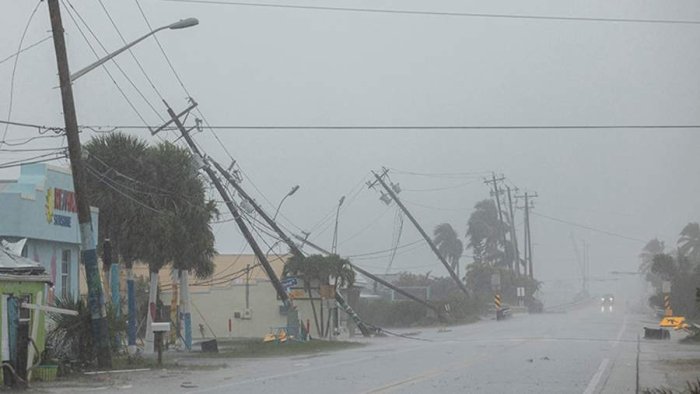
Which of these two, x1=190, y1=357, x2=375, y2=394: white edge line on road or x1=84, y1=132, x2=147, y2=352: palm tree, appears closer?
x1=190, y1=357, x2=375, y2=394: white edge line on road

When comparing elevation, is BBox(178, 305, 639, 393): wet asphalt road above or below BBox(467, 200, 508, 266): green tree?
below

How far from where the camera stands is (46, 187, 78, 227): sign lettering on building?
1159 inches

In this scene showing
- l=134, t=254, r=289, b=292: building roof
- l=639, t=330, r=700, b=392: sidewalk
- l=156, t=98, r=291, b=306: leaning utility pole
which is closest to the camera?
l=639, t=330, r=700, b=392: sidewalk

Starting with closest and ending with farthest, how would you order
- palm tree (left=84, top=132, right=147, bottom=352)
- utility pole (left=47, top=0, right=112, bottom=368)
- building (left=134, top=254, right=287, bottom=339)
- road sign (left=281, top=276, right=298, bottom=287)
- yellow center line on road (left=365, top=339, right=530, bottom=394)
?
yellow center line on road (left=365, top=339, right=530, bottom=394)
utility pole (left=47, top=0, right=112, bottom=368)
palm tree (left=84, top=132, right=147, bottom=352)
road sign (left=281, top=276, right=298, bottom=287)
building (left=134, top=254, right=287, bottom=339)

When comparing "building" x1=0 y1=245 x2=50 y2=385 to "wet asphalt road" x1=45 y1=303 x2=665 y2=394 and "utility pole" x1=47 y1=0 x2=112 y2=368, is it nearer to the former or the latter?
"wet asphalt road" x1=45 y1=303 x2=665 y2=394

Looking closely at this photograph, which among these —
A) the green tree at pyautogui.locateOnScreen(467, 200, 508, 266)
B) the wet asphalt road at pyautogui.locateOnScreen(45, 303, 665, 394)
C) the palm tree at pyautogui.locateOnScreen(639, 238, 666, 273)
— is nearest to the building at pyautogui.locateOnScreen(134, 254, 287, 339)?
the wet asphalt road at pyautogui.locateOnScreen(45, 303, 665, 394)

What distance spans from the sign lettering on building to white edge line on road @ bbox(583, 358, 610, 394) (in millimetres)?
15790

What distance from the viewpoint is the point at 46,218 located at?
95.9ft

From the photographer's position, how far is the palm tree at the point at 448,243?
128250 mm

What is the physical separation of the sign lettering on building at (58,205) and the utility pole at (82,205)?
6741mm

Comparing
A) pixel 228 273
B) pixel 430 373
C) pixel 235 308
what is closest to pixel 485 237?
pixel 228 273

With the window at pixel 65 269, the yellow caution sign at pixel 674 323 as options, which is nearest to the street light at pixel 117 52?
the window at pixel 65 269

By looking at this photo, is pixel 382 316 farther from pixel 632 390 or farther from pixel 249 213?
pixel 632 390

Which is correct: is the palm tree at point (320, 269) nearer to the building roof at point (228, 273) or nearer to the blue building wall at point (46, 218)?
the building roof at point (228, 273)
